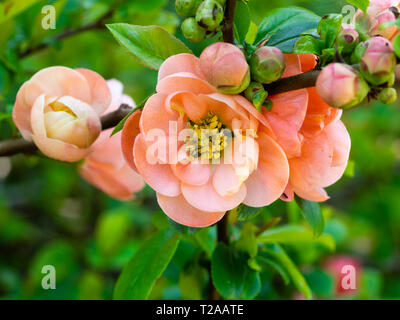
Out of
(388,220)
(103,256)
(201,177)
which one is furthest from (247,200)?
(388,220)

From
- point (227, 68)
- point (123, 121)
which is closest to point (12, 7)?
point (123, 121)

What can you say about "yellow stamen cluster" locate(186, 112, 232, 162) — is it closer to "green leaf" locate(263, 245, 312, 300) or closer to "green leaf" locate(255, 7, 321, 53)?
"green leaf" locate(255, 7, 321, 53)

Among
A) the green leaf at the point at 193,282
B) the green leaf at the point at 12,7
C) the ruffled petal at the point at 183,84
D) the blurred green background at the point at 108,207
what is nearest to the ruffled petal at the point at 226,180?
the ruffled petal at the point at 183,84

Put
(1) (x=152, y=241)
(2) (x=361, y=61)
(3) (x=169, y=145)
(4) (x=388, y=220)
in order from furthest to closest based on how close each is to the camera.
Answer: (4) (x=388, y=220) → (1) (x=152, y=241) → (3) (x=169, y=145) → (2) (x=361, y=61)

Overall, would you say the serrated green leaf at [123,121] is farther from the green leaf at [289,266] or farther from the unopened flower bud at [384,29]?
the green leaf at [289,266]

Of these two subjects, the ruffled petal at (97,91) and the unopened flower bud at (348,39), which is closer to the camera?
the unopened flower bud at (348,39)

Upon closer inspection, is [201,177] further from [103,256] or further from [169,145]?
[103,256]
